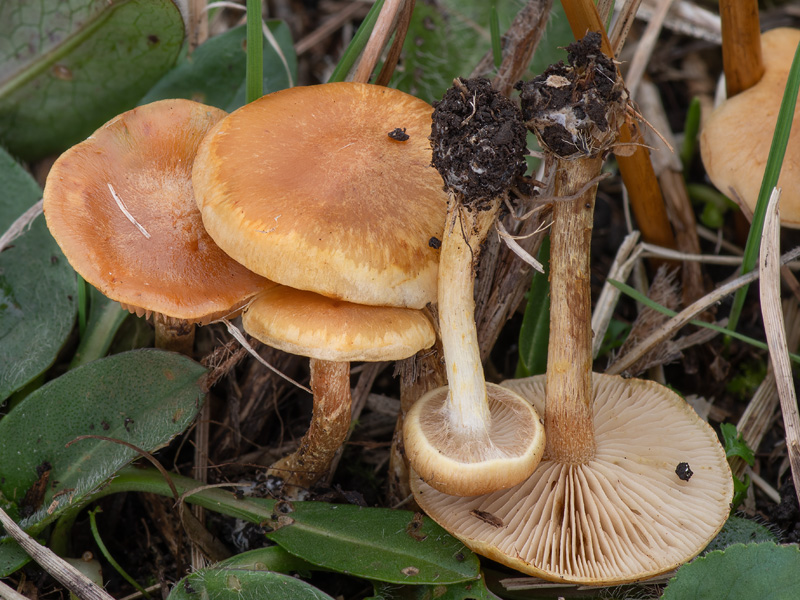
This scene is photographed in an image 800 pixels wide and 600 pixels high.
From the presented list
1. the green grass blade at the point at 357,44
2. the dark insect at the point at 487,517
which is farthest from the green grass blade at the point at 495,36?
the dark insect at the point at 487,517

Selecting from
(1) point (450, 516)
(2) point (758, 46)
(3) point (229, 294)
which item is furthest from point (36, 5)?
(2) point (758, 46)

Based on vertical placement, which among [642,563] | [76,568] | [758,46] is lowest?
[76,568]

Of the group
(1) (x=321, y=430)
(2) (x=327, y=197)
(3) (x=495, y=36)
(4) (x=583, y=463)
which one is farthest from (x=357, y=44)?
(4) (x=583, y=463)

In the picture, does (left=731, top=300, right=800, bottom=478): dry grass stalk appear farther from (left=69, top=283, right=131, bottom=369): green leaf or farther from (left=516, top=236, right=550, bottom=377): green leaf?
(left=69, top=283, right=131, bottom=369): green leaf

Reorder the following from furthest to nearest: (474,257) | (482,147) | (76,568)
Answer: (76,568) < (474,257) < (482,147)


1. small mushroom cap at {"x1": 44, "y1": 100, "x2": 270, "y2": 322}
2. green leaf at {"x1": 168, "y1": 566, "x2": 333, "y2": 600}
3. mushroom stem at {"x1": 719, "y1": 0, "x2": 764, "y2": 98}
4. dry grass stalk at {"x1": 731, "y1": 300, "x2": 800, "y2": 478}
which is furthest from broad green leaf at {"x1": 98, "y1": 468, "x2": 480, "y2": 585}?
mushroom stem at {"x1": 719, "y1": 0, "x2": 764, "y2": 98}

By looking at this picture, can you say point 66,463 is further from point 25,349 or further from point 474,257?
point 474,257

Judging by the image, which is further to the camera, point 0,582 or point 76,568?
point 76,568
